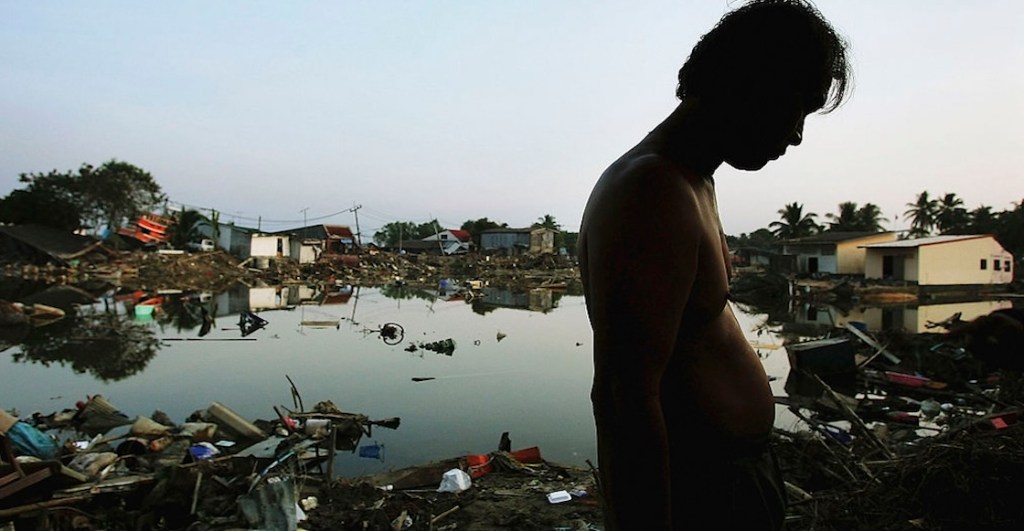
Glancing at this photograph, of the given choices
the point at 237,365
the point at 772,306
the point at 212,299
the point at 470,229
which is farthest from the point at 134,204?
the point at 772,306

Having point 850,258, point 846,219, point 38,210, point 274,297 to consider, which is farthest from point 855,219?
point 38,210

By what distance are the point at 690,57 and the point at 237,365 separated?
1224cm

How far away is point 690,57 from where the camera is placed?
137 cm

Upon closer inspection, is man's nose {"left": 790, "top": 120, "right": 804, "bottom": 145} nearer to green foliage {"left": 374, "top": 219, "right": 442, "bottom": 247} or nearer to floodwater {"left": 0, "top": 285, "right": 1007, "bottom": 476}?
floodwater {"left": 0, "top": 285, "right": 1007, "bottom": 476}

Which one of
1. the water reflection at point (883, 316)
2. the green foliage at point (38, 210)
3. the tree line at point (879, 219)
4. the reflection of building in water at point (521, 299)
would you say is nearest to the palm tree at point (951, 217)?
the tree line at point (879, 219)

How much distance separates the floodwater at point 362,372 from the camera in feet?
26.8

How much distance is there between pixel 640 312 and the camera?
1040 mm

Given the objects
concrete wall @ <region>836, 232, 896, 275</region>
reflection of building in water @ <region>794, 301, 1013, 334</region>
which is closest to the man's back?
reflection of building in water @ <region>794, 301, 1013, 334</region>

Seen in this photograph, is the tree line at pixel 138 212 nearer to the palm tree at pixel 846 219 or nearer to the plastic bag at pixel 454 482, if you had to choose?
the palm tree at pixel 846 219

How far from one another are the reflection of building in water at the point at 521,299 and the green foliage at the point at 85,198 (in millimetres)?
30235

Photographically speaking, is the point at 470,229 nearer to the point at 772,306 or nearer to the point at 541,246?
the point at 541,246

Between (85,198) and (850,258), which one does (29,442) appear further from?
(85,198)

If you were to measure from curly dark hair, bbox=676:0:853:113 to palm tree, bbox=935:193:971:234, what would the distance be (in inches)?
2226

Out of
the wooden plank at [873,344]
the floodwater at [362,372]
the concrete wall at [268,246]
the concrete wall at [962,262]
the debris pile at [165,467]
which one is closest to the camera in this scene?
the debris pile at [165,467]
